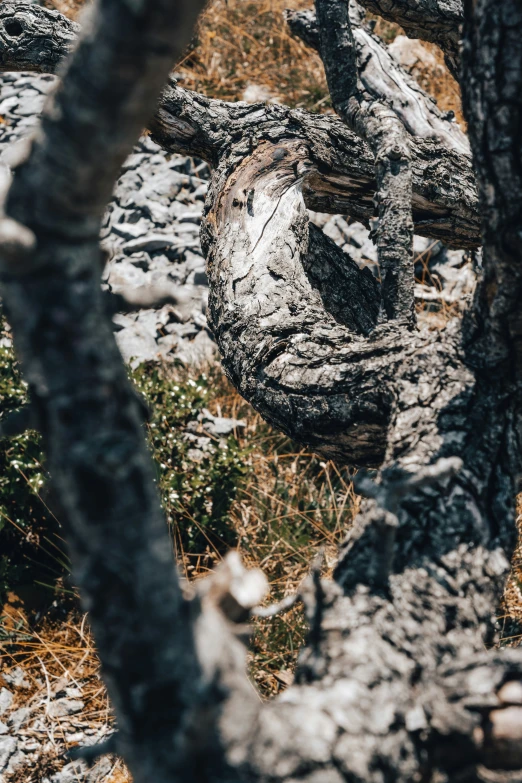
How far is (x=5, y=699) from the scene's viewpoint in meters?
2.80

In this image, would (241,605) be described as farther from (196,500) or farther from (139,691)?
(196,500)

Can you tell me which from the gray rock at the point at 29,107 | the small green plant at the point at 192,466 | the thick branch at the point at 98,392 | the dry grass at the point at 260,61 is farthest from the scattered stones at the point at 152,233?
the thick branch at the point at 98,392

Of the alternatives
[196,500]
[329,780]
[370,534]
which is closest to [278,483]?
[196,500]

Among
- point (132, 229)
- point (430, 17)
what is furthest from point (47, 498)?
point (430, 17)

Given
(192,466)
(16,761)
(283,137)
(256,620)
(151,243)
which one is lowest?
(16,761)

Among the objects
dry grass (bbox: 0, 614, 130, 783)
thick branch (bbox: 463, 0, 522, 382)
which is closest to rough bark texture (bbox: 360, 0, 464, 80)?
thick branch (bbox: 463, 0, 522, 382)

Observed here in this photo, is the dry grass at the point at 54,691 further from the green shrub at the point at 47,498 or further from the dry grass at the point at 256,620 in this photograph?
the green shrub at the point at 47,498

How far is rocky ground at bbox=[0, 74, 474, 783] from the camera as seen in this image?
2.81m

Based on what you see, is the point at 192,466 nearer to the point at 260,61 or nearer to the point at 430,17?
Result: the point at 430,17

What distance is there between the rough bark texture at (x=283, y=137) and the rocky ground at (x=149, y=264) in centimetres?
87

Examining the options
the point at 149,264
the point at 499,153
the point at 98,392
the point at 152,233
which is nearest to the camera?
the point at 98,392

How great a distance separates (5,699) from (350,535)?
2.21 m

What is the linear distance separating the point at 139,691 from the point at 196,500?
2281 mm

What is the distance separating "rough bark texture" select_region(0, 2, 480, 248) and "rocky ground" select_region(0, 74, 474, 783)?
87 cm
